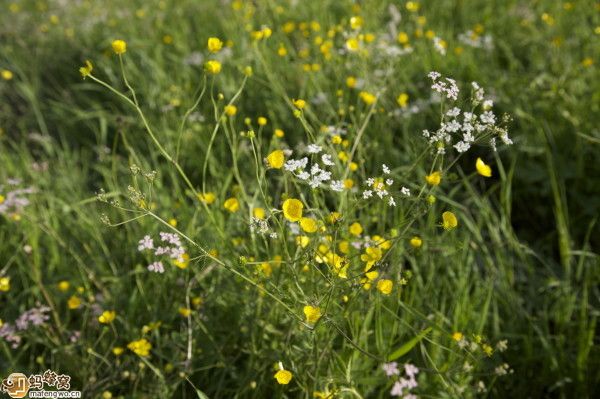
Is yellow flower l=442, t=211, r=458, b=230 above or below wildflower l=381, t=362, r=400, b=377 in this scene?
above

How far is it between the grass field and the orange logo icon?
5cm

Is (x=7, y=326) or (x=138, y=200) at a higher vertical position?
(x=138, y=200)

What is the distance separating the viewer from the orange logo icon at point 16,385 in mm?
1629

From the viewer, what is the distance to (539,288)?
2.05 meters

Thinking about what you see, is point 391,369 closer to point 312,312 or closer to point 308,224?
point 312,312

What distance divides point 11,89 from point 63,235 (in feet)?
5.75

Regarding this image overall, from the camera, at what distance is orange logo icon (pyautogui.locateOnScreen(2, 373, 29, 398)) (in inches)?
64.1

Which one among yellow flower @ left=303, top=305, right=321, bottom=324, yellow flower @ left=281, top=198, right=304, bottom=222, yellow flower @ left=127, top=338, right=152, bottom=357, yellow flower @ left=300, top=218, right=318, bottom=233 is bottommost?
yellow flower @ left=127, top=338, right=152, bottom=357

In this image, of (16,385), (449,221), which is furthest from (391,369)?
(16,385)

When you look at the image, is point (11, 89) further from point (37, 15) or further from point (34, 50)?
point (37, 15)

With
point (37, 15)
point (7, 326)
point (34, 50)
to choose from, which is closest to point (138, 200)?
point (7, 326)

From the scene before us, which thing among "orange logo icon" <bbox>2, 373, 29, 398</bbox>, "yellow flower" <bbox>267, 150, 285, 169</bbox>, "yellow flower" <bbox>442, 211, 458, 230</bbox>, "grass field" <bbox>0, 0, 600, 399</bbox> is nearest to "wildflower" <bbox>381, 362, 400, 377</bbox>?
"grass field" <bbox>0, 0, 600, 399</bbox>

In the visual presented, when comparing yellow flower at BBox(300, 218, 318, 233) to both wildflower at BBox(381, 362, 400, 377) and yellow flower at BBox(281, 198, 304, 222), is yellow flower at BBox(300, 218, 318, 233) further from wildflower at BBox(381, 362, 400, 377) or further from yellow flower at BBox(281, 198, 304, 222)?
wildflower at BBox(381, 362, 400, 377)

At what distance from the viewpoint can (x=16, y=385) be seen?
167cm
